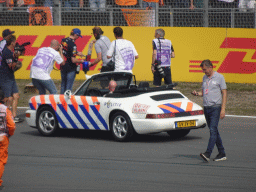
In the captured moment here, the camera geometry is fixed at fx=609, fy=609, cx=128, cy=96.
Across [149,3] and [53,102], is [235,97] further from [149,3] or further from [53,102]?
[53,102]

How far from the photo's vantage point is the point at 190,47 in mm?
18719

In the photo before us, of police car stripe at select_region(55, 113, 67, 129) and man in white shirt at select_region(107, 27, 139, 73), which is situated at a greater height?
man in white shirt at select_region(107, 27, 139, 73)

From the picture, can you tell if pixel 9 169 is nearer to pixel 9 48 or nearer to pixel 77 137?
pixel 77 137

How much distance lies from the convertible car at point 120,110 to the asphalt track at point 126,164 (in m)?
0.28

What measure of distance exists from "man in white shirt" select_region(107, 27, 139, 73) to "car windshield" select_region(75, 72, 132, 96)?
1.59 metres


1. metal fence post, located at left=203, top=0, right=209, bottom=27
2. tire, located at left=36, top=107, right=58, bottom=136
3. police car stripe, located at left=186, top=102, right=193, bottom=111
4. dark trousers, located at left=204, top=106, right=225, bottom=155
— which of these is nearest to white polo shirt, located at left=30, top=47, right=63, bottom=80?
tire, located at left=36, top=107, right=58, bottom=136

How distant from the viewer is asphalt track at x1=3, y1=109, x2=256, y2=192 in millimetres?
7250

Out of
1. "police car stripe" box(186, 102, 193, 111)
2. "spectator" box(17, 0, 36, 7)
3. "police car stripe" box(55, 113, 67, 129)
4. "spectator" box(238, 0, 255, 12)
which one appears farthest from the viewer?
"spectator" box(17, 0, 36, 7)

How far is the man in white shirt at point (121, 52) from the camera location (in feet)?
43.6

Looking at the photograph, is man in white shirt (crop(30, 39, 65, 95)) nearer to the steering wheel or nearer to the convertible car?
the convertible car

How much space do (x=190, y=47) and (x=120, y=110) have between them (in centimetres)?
838

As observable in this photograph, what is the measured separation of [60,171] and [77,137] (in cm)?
354

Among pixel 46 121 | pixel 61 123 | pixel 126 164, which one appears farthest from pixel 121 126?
pixel 126 164

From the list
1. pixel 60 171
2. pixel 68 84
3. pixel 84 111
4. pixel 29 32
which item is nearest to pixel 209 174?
pixel 60 171
